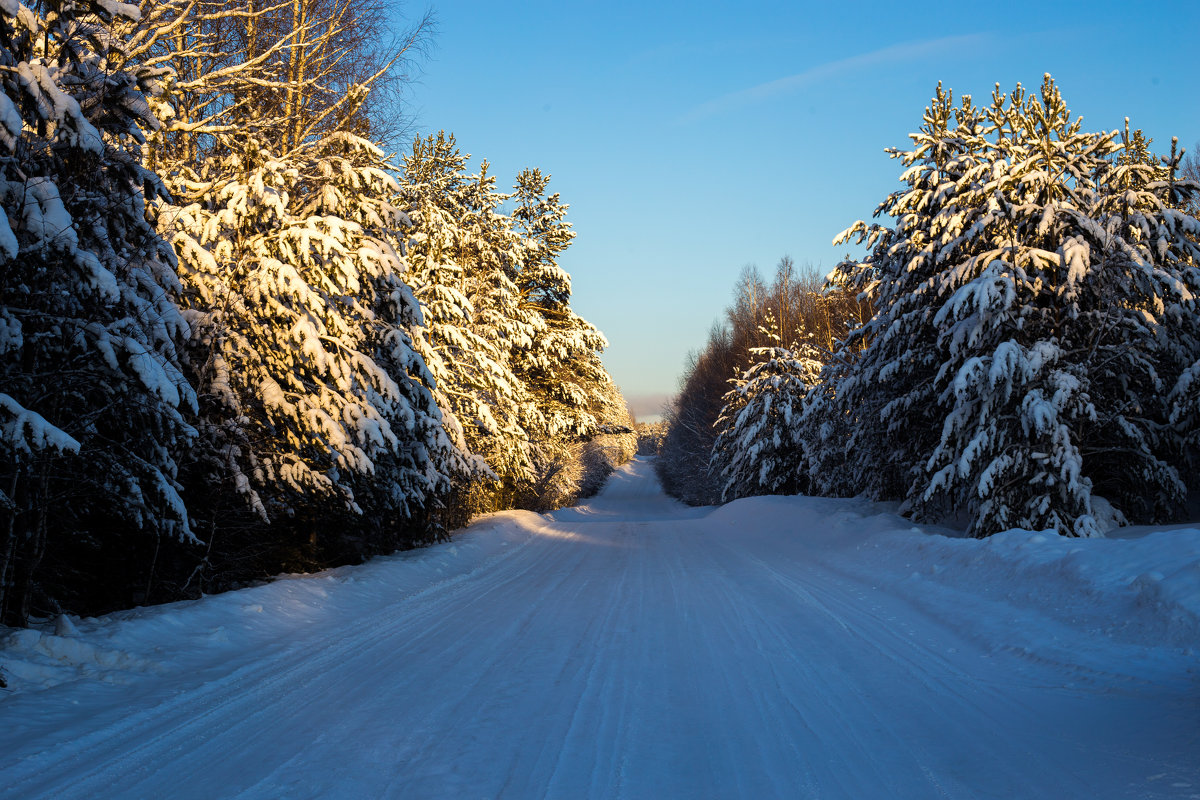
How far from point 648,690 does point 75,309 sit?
533 cm

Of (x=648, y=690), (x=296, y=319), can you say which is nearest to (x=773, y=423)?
(x=296, y=319)

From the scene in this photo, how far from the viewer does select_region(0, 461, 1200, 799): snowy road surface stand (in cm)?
347

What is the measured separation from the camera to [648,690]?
16.0 ft

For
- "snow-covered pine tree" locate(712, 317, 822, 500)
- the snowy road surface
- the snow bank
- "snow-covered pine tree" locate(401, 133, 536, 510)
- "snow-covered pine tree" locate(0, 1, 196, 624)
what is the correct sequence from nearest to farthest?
Answer: the snowy road surface, "snow-covered pine tree" locate(0, 1, 196, 624), the snow bank, "snow-covered pine tree" locate(401, 133, 536, 510), "snow-covered pine tree" locate(712, 317, 822, 500)

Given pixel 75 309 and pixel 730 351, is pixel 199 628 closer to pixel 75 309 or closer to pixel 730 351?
pixel 75 309

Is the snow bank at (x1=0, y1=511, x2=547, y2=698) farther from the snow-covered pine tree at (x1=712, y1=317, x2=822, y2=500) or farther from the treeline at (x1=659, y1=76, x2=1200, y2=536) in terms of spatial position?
the snow-covered pine tree at (x1=712, y1=317, x2=822, y2=500)

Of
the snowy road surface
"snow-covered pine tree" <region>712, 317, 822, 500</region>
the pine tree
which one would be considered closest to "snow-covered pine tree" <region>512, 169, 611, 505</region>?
the pine tree

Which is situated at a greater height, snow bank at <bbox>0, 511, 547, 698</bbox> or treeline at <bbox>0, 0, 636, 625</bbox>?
treeline at <bbox>0, 0, 636, 625</bbox>

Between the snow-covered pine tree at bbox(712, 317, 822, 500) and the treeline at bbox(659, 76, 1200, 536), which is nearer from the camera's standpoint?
the treeline at bbox(659, 76, 1200, 536)

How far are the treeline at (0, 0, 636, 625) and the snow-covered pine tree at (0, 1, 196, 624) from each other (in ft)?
0.08

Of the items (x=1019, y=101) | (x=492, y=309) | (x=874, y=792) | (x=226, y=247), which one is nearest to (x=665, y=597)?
(x=874, y=792)

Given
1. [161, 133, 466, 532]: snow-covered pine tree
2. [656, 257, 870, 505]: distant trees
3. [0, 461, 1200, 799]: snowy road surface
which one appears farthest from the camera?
[656, 257, 870, 505]: distant trees

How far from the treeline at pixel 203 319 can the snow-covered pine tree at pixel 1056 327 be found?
871cm

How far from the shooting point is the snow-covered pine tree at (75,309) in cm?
490
